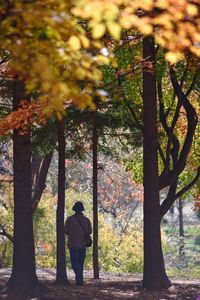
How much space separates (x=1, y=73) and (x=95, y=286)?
495 centimetres

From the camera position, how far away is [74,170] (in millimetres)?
41094

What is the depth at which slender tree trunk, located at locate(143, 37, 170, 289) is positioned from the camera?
562 inches

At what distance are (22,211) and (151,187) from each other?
121 inches

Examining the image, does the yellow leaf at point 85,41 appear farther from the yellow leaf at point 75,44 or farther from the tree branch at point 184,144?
the tree branch at point 184,144

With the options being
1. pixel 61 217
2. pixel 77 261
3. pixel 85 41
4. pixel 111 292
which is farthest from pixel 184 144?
pixel 85 41

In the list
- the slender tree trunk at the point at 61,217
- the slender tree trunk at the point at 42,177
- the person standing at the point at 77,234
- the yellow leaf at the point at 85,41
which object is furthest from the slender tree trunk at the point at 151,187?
the yellow leaf at the point at 85,41

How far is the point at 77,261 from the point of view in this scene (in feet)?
48.7

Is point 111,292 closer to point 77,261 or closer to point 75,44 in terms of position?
point 77,261

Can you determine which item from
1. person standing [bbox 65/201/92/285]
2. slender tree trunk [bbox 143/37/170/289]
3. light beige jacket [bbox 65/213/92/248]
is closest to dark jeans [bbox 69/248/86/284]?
person standing [bbox 65/201/92/285]

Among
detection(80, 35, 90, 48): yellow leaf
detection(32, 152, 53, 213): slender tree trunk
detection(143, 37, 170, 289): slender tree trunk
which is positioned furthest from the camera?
detection(32, 152, 53, 213): slender tree trunk

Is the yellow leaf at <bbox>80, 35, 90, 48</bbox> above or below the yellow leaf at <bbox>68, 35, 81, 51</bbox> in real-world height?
above

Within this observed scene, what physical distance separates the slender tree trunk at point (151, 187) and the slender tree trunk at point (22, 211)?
9.22 ft

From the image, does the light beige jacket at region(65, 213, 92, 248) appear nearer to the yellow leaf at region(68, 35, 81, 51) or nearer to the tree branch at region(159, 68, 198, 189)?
the tree branch at region(159, 68, 198, 189)

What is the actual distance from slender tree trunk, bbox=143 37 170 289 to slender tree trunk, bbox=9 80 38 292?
2.81 meters
